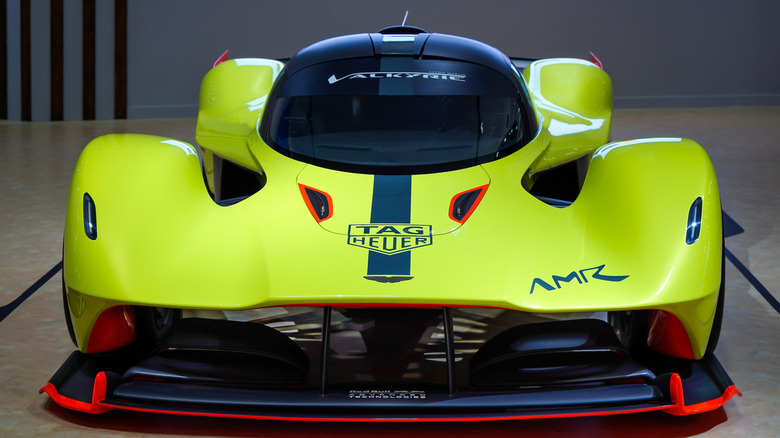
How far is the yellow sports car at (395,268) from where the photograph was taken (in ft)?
6.59

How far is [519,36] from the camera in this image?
9234 mm

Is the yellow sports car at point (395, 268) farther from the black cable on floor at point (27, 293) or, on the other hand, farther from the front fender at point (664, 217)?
the black cable on floor at point (27, 293)

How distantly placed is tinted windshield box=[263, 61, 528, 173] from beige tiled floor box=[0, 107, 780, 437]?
84 centimetres

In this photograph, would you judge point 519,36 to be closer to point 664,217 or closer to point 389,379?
point 664,217

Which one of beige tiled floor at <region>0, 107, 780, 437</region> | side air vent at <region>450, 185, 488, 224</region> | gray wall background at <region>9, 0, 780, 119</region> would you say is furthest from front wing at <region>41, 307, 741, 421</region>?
gray wall background at <region>9, 0, 780, 119</region>

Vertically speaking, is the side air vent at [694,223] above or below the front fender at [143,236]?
above

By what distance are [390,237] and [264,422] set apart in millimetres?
549

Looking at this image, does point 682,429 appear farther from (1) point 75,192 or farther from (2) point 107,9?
(2) point 107,9

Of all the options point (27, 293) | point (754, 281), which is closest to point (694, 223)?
point (754, 281)

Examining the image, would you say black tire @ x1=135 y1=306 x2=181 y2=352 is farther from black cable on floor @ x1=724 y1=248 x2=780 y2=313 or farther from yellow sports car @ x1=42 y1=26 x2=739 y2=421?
black cable on floor @ x1=724 y1=248 x2=780 y2=313

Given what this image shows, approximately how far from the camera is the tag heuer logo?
7.07 ft

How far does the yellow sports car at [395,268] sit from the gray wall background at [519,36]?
19.7ft

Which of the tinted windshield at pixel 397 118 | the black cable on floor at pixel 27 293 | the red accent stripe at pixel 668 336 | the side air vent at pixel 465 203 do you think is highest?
the tinted windshield at pixel 397 118

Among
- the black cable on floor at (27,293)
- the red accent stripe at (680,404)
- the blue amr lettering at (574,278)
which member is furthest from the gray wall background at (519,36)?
the red accent stripe at (680,404)
